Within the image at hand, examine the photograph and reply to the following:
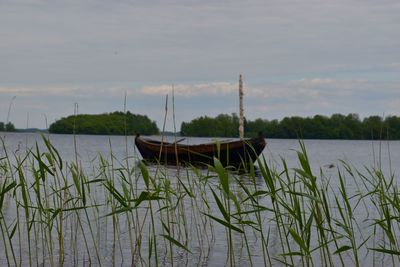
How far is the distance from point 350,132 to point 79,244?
103582mm

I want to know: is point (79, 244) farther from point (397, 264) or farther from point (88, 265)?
point (397, 264)

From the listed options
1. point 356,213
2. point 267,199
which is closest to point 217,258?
point 356,213

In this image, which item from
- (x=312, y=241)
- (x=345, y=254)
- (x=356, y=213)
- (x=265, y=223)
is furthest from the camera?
(x=356, y=213)

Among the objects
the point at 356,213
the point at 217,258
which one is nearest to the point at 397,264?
the point at 217,258

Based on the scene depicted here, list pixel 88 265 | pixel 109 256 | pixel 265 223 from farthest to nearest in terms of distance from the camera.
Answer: pixel 265 223
pixel 109 256
pixel 88 265

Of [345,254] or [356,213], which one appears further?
[356,213]

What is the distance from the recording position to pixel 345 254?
34.8ft

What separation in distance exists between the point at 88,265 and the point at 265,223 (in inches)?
219

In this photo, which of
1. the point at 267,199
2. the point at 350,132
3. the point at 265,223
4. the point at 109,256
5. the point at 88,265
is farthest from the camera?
the point at 350,132

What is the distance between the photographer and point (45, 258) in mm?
9375

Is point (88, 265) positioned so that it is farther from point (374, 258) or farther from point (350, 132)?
point (350, 132)

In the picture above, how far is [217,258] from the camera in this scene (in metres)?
10.1

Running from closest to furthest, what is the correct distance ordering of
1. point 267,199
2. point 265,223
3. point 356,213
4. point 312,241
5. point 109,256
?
point 109,256 < point 312,241 < point 265,223 < point 356,213 < point 267,199

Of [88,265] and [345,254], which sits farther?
[345,254]
